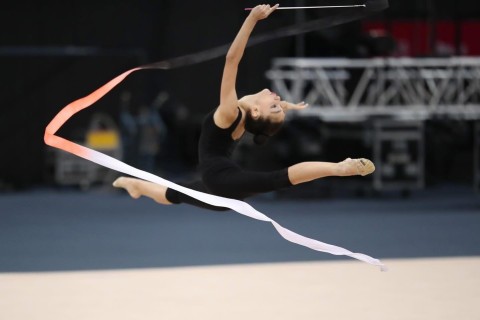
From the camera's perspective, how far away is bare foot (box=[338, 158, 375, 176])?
13.5ft

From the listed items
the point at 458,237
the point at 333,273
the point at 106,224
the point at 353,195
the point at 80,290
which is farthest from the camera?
the point at 353,195

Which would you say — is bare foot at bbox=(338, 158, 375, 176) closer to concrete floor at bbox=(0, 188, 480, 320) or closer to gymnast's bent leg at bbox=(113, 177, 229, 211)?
concrete floor at bbox=(0, 188, 480, 320)

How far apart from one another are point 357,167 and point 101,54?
8011mm

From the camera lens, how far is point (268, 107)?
4.83 metres

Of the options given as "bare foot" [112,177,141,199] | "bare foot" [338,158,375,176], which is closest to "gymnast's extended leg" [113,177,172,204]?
"bare foot" [112,177,141,199]

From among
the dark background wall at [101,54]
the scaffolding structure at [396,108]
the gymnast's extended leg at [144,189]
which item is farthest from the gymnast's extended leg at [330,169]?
the dark background wall at [101,54]

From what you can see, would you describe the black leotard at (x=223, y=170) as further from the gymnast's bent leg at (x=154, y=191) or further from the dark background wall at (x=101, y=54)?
the dark background wall at (x=101, y=54)

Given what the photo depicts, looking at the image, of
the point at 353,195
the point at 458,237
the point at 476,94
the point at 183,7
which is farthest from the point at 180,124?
the point at 458,237

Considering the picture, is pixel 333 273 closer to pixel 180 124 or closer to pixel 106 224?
pixel 106 224

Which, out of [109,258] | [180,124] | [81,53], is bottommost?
[109,258]

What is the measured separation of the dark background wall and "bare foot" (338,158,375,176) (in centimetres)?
717

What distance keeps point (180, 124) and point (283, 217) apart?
12.5 ft

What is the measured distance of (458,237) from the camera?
7777 mm

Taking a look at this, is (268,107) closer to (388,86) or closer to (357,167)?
(357,167)
